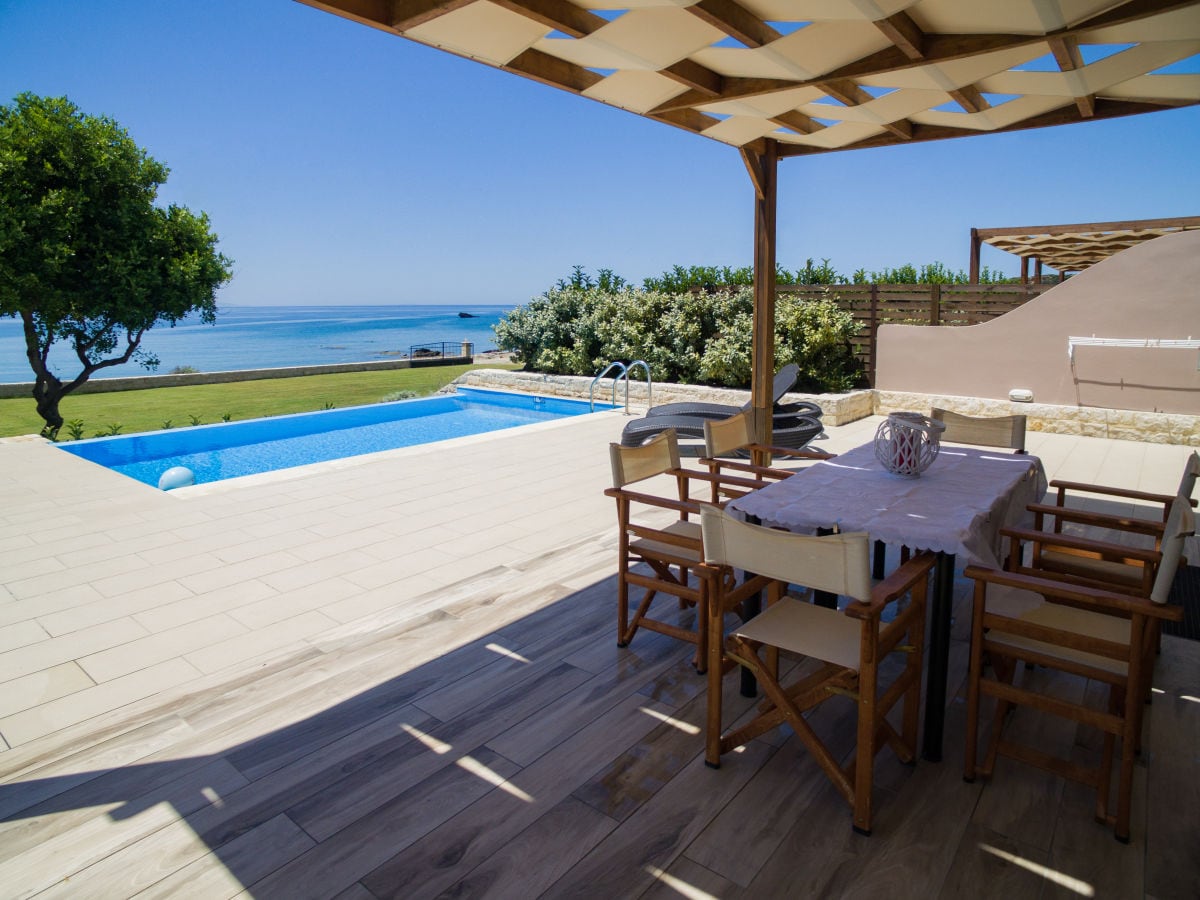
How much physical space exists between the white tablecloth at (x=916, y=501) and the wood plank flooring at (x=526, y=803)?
0.71 meters

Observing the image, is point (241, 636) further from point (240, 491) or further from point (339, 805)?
point (240, 491)

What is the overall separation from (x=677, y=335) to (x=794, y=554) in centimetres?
948

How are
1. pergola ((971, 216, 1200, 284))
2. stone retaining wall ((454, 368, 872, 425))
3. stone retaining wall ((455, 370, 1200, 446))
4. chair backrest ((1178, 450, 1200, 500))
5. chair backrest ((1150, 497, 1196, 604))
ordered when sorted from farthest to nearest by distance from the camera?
pergola ((971, 216, 1200, 284)), stone retaining wall ((454, 368, 872, 425)), stone retaining wall ((455, 370, 1200, 446)), chair backrest ((1178, 450, 1200, 500)), chair backrest ((1150, 497, 1196, 604))

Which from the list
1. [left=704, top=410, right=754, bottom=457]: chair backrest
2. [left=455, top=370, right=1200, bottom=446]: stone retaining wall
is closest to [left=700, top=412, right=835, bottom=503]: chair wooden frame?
[left=704, top=410, right=754, bottom=457]: chair backrest

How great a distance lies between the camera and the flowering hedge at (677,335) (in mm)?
9875

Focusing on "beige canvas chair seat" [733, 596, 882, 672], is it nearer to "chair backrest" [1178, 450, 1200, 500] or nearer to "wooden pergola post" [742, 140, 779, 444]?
"chair backrest" [1178, 450, 1200, 500]

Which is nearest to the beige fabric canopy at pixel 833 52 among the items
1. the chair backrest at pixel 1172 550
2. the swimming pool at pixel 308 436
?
the chair backrest at pixel 1172 550

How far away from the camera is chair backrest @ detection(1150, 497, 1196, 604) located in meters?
1.75

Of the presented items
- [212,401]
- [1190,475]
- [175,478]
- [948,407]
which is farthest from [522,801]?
[212,401]

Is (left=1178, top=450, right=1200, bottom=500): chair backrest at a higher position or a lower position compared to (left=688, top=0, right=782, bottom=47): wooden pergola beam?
lower

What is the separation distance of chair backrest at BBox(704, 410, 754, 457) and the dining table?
63cm

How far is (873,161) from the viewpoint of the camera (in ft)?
105

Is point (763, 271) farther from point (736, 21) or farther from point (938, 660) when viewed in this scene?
point (938, 660)

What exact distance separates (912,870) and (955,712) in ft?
3.01
